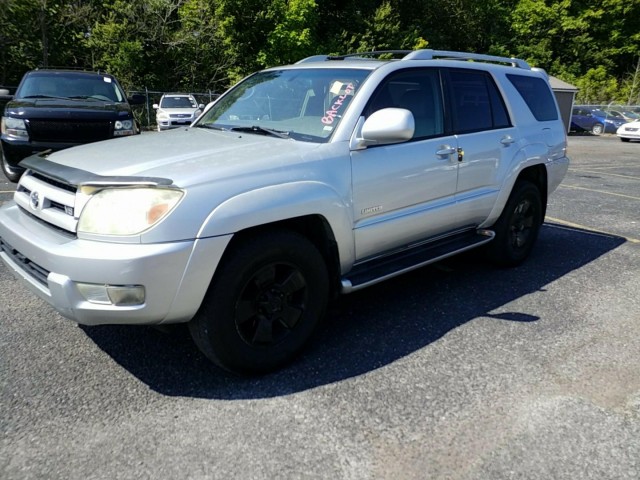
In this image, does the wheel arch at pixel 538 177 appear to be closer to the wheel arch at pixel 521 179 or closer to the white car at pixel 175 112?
the wheel arch at pixel 521 179

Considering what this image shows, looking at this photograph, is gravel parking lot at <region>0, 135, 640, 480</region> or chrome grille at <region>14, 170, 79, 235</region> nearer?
gravel parking lot at <region>0, 135, 640, 480</region>

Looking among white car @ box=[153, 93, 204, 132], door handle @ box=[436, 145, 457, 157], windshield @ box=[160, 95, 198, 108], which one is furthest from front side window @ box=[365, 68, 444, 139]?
windshield @ box=[160, 95, 198, 108]

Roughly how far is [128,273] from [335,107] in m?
1.74

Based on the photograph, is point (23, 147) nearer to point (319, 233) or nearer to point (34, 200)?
point (34, 200)

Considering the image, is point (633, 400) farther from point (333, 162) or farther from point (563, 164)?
point (563, 164)

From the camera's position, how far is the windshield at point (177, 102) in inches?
817

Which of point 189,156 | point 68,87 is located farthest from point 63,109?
point 189,156

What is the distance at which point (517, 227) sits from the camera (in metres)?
4.89

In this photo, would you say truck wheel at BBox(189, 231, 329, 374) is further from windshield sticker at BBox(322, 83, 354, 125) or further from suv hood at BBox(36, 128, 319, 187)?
windshield sticker at BBox(322, 83, 354, 125)

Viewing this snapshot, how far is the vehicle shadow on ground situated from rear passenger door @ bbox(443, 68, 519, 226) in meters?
0.64

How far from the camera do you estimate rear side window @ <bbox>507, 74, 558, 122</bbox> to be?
4898 mm

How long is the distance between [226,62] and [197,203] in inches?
1057

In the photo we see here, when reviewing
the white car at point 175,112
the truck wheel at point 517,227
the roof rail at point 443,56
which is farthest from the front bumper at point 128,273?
the white car at point 175,112

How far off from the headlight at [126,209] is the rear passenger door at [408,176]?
47.2 inches
